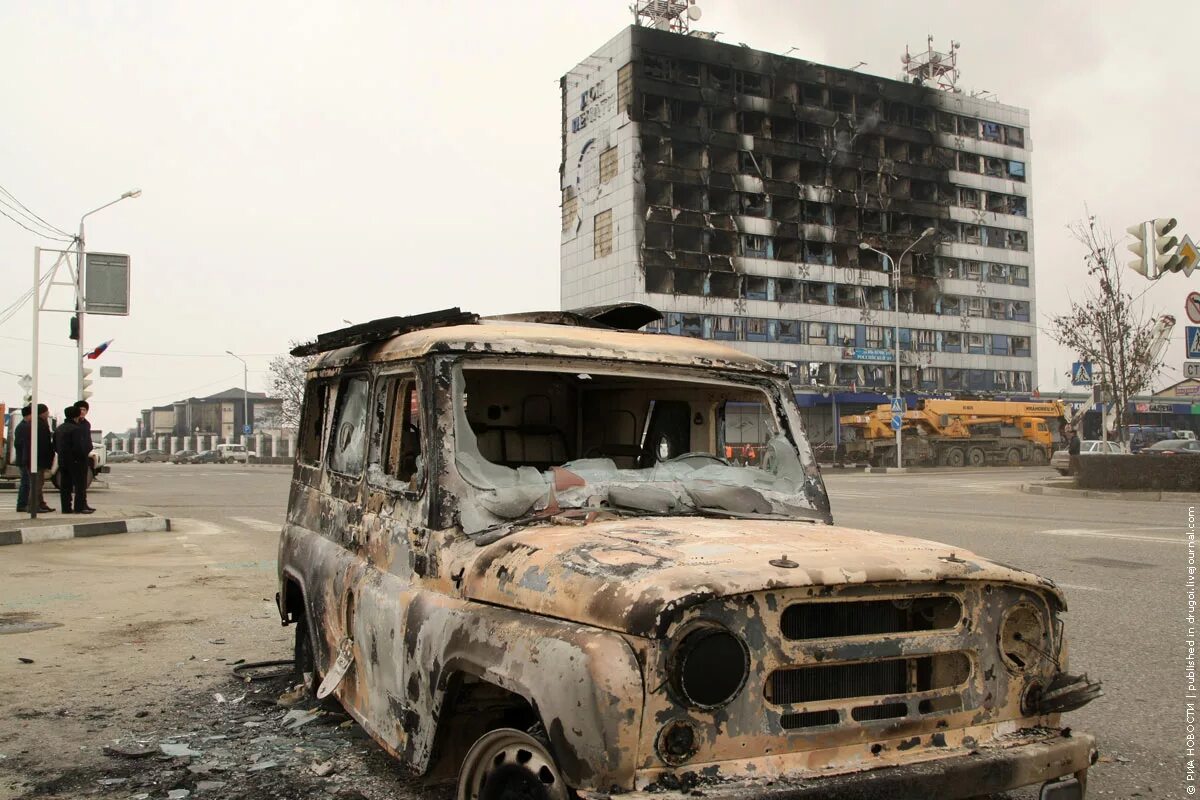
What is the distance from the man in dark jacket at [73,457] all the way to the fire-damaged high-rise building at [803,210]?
53.5 m

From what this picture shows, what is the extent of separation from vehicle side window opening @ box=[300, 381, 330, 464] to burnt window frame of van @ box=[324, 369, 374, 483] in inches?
5.5

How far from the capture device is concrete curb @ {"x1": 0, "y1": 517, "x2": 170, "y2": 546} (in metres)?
13.3

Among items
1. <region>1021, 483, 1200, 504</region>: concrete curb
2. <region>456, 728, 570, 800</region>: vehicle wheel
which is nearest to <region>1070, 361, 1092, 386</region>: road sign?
<region>1021, 483, 1200, 504</region>: concrete curb

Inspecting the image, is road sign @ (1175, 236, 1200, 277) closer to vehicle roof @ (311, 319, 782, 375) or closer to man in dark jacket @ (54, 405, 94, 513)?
vehicle roof @ (311, 319, 782, 375)

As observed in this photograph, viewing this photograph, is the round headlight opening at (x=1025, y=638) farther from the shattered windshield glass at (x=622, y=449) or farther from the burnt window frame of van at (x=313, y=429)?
the burnt window frame of van at (x=313, y=429)

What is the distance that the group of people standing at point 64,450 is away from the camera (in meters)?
15.6

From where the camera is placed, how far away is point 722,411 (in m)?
4.48

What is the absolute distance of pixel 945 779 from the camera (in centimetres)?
255

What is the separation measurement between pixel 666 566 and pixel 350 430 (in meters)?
2.26

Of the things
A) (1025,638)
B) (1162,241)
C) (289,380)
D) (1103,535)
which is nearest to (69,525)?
(1103,535)

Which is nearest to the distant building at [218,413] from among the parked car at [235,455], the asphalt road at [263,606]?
the parked car at [235,455]

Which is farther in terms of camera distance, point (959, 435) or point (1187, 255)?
point (959, 435)

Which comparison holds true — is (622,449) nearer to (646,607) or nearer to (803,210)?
(646,607)

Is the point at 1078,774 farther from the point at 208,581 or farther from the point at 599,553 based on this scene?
the point at 208,581
